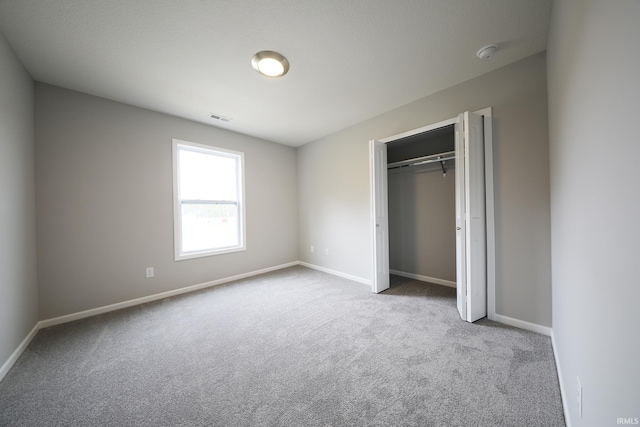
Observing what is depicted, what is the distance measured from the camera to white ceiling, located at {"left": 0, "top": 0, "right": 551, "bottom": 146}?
5.28 feet

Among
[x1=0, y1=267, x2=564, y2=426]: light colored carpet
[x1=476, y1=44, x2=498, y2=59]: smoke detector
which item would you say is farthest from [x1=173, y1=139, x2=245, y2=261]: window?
[x1=476, y1=44, x2=498, y2=59]: smoke detector

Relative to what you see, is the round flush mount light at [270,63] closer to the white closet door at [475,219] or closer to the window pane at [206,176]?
the white closet door at [475,219]

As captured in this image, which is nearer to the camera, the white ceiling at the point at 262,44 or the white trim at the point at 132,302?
the white ceiling at the point at 262,44

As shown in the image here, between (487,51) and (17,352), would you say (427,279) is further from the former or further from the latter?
(17,352)

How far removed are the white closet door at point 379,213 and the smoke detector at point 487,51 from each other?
1379 millimetres

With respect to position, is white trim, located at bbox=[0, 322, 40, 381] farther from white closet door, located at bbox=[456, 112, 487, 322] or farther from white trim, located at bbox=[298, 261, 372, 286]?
white closet door, located at bbox=[456, 112, 487, 322]

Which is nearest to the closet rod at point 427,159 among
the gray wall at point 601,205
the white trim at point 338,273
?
the gray wall at point 601,205

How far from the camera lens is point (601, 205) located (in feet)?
2.67

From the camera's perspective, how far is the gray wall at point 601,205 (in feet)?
1.98

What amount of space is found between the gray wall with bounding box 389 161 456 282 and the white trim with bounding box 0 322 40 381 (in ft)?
14.8

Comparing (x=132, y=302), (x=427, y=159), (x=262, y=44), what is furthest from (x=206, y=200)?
(x=427, y=159)

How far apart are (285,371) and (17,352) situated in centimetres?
230

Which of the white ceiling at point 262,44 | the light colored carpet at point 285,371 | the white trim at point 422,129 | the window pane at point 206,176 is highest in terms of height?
the white ceiling at point 262,44

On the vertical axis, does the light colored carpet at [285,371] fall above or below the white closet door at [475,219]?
below
